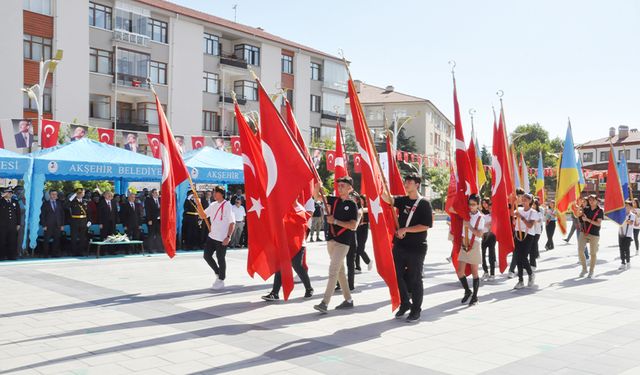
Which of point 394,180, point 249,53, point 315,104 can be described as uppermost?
point 249,53

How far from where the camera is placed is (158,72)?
134ft

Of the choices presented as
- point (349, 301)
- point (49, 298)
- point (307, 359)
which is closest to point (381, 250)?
point (349, 301)

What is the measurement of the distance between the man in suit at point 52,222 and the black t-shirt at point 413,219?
10.8 metres

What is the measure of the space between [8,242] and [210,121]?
1176 inches

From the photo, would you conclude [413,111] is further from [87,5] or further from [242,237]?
[242,237]

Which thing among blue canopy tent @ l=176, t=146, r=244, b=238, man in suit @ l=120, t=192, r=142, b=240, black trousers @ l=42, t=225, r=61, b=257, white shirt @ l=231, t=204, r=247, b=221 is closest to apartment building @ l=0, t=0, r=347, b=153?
blue canopy tent @ l=176, t=146, r=244, b=238

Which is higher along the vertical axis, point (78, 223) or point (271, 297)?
point (78, 223)

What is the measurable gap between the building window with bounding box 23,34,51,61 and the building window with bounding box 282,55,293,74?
19.3m

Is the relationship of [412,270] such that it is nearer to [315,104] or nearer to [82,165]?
[82,165]

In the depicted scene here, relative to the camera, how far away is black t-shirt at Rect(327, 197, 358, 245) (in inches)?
349

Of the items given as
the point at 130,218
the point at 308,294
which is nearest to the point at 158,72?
the point at 130,218

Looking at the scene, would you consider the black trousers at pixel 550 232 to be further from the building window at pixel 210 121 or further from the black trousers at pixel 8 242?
the building window at pixel 210 121

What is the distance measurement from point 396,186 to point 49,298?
595 cm

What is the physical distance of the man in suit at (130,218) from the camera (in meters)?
17.5
